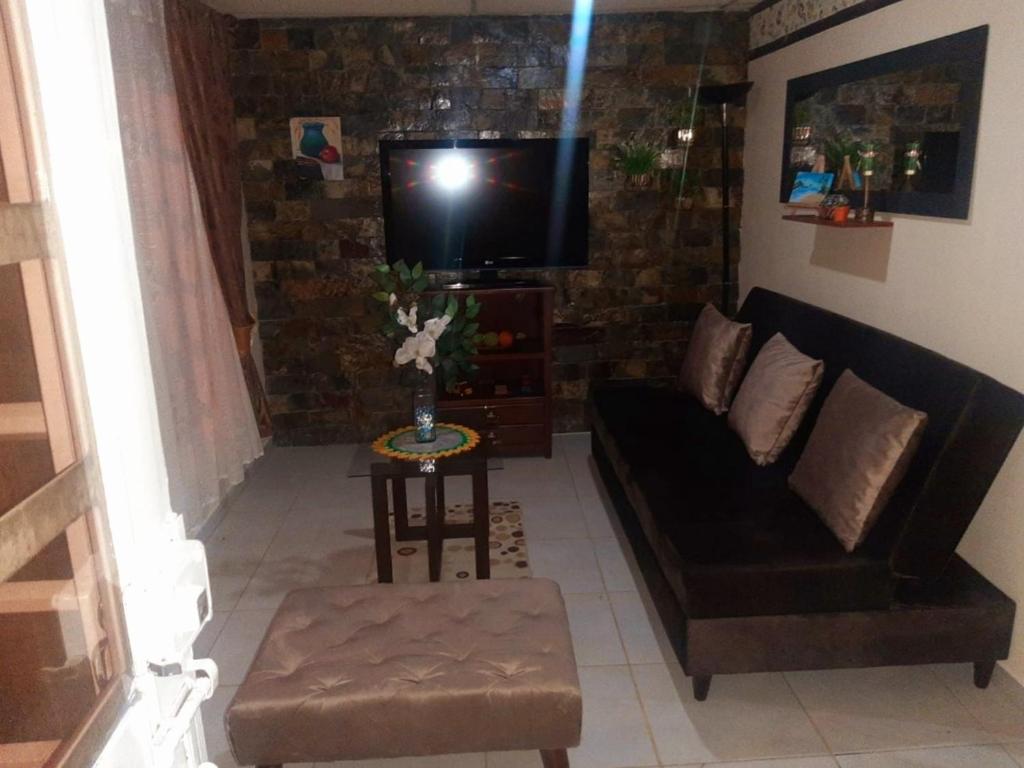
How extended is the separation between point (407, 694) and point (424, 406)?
1400 millimetres

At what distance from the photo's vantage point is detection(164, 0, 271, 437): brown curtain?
3.40 meters

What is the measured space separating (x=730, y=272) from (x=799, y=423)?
187 centimetres

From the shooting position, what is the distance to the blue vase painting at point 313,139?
427cm

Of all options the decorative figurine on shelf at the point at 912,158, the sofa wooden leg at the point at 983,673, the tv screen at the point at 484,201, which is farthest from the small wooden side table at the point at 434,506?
the decorative figurine on shelf at the point at 912,158

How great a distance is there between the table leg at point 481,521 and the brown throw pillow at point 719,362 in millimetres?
1361

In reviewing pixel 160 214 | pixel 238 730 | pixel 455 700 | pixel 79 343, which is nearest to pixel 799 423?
pixel 455 700

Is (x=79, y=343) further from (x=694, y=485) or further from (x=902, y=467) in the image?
(x=694, y=485)

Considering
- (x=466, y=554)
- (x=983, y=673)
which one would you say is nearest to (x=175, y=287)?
(x=466, y=554)

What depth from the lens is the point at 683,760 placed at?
2.10 meters

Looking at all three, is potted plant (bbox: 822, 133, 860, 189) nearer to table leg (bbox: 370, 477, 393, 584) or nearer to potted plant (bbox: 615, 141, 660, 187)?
potted plant (bbox: 615, 141, 660, 187)

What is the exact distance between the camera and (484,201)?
4.36m

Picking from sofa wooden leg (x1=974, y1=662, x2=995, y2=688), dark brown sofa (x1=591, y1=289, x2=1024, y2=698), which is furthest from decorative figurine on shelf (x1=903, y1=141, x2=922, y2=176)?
sofa wooden leg (x1=974, y1=662, x2=995, y2=688)

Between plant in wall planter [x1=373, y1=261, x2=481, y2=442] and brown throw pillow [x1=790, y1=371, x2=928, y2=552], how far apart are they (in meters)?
1.35

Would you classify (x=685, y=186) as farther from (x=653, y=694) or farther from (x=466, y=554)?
(x=653, y=694)
